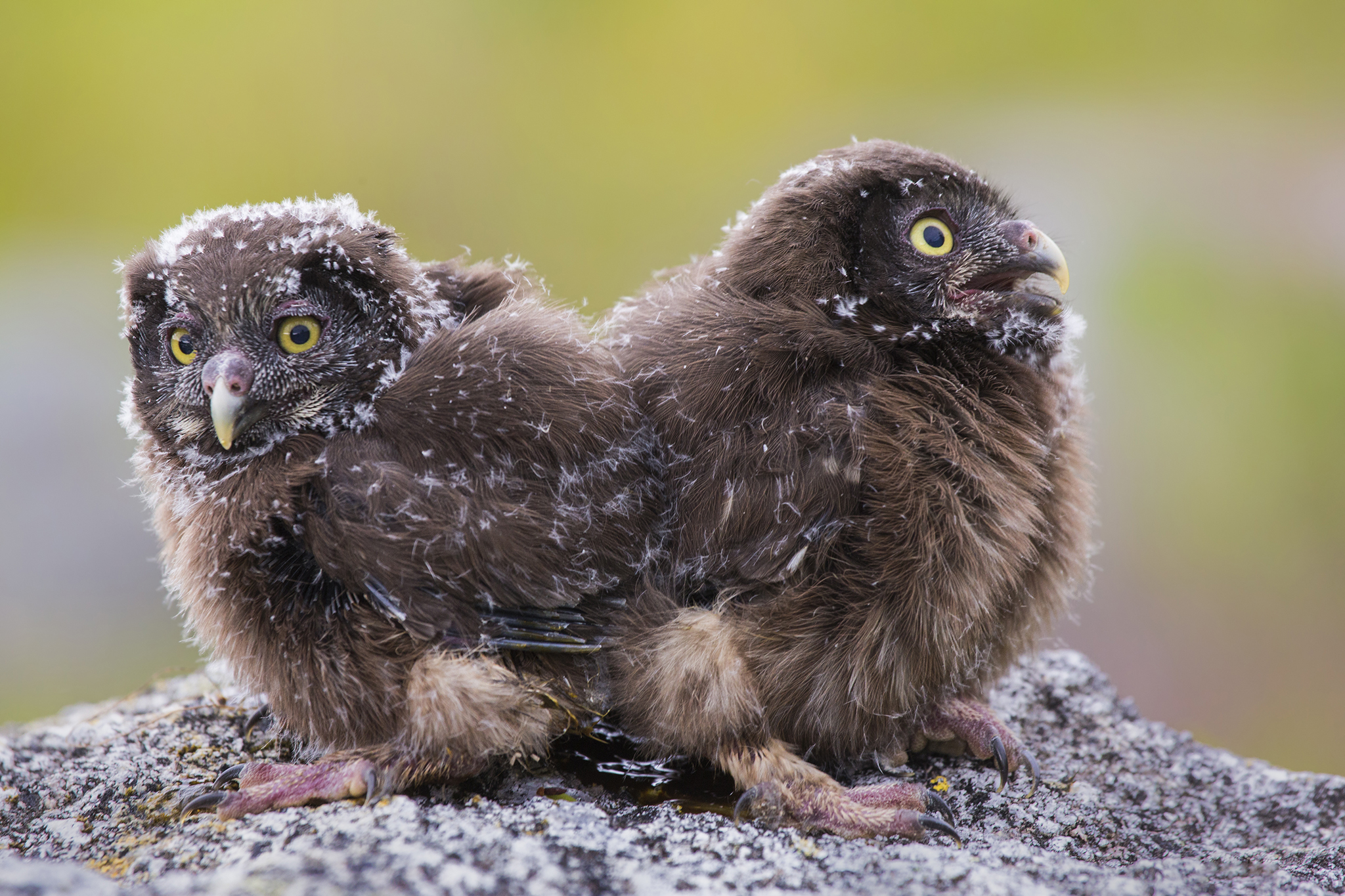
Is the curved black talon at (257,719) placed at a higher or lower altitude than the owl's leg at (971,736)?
lower

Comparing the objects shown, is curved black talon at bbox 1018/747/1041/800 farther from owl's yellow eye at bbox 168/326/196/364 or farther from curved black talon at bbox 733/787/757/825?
owl's yellow eye at bbox 168/326/196/364

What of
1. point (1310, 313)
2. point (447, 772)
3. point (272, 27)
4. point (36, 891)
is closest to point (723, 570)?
point (447, 772)

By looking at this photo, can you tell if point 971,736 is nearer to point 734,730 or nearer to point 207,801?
point 734,730

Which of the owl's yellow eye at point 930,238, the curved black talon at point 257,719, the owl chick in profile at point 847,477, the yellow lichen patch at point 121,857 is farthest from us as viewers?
the curved black talon at point 257,719

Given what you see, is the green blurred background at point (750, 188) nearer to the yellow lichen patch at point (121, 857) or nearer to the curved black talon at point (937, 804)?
the yellow lichen patch at point (121, 857)

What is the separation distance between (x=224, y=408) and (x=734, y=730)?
1.23 m

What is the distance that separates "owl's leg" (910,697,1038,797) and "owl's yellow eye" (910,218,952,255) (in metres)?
1.09

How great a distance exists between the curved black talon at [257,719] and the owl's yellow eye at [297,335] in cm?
100

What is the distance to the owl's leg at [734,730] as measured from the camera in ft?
6.82

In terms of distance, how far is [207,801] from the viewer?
2090 mm

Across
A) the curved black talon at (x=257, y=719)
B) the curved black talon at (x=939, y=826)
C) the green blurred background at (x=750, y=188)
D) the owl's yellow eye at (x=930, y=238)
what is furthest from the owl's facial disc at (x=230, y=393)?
the green blurred background at (x=750, y=188)

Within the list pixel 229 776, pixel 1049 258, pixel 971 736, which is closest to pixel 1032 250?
pixel 1049 258

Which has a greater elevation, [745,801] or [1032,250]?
[1032,250]

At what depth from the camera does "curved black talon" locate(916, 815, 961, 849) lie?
2.07 m
